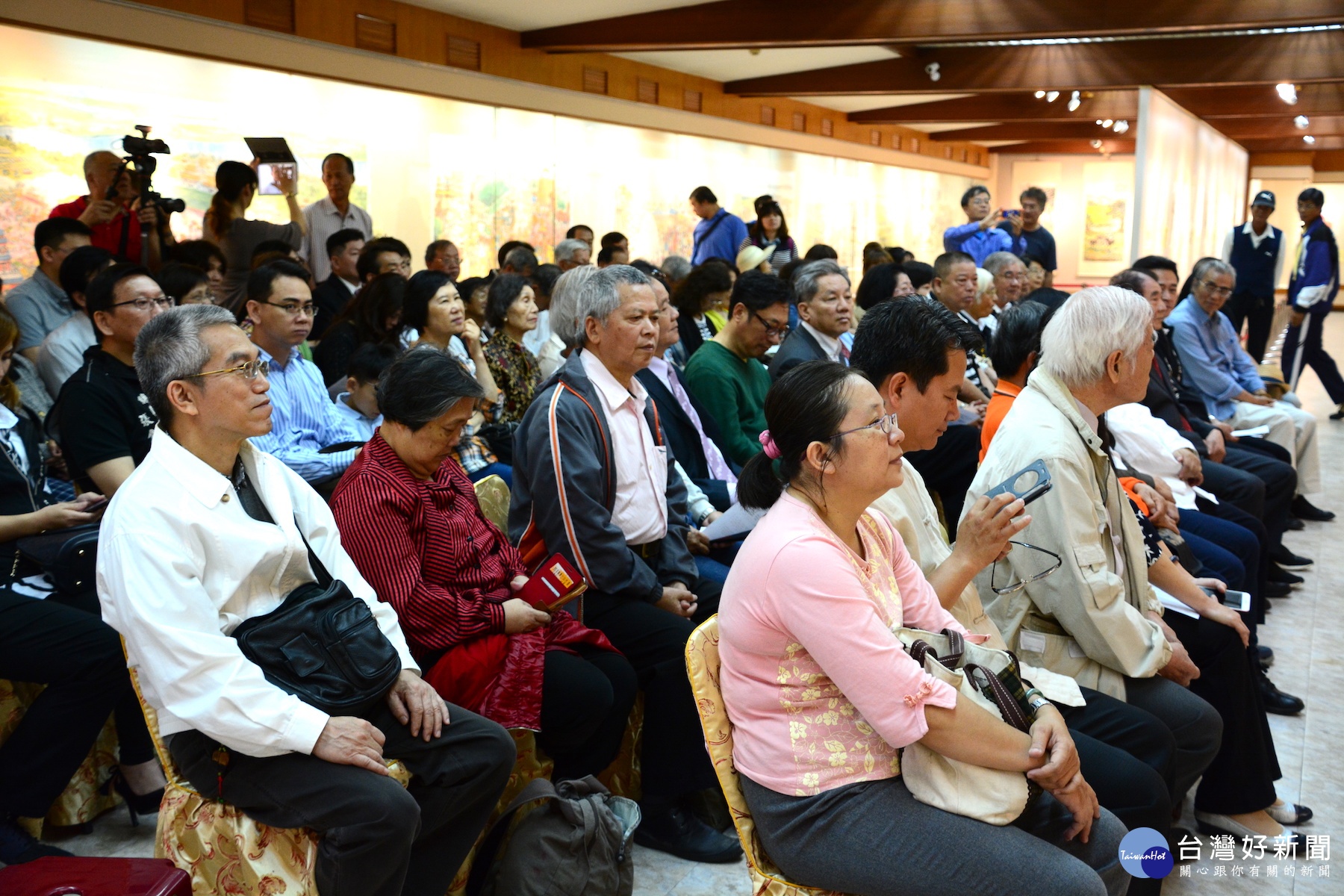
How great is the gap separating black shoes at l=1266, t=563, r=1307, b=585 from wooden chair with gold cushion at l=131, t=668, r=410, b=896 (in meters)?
4.76

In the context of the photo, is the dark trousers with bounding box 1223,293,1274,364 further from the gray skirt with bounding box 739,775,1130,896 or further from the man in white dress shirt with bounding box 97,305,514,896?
the man in white dress shirt with bounding box 97,305,514,896

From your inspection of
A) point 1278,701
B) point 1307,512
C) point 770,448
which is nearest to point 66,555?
point 770,448

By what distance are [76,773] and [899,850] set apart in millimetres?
2346

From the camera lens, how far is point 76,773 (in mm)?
2973

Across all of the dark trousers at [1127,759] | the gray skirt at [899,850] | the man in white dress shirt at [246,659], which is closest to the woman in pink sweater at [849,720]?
the gray skirt at [899,850]

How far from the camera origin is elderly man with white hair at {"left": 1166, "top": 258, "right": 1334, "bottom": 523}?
6266mm

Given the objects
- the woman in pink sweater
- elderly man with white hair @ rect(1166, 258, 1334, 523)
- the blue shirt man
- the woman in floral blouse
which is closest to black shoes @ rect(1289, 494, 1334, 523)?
elderly man with white hair @ rect(1166, 258, 1334, 523)

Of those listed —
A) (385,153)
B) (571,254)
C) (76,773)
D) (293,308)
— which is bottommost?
(76,773)

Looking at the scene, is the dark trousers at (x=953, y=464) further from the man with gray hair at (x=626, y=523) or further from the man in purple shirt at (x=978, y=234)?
the man in purple shirt at (x=978, y=234)

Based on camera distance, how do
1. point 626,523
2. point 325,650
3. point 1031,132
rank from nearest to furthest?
point 325,650, point 626,523, point 1031,132

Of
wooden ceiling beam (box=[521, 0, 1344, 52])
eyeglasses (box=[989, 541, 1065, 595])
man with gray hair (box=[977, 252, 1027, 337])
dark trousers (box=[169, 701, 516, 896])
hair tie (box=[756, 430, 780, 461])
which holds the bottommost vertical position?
dark trousers (box=[169, 701, 516, 896])

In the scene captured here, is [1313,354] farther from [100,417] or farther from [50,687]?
[50,687]

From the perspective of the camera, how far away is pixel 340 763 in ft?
7.13

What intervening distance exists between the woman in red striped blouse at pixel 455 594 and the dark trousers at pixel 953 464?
2114 mm
